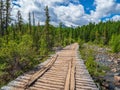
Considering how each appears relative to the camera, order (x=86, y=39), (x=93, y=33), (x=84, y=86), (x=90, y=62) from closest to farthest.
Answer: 1. (x=84, y=86)
2. (x=90, y=62)
3. (x=93, y=33)
4. (x=86, y=39)

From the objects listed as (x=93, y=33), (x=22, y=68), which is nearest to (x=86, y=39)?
(x=93, y=33)

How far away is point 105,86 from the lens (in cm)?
1432

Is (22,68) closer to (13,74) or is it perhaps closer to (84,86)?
(13,74)

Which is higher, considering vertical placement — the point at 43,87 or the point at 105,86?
the point at 43,87

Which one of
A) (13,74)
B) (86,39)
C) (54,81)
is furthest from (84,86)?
(86,39)

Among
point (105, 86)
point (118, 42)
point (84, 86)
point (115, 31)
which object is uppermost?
point (115, 31)

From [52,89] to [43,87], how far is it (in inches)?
15.7

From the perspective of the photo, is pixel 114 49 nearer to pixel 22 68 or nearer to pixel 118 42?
pixel 118 42

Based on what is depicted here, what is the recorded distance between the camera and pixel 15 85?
776 centimetres

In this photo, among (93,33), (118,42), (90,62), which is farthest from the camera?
(93,33)

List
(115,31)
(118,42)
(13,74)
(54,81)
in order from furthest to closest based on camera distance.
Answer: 1. (115,31)
2. (118,42)
3. (13,74)
4. (54,81)

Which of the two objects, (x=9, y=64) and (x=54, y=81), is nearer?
(x=54, y=81)

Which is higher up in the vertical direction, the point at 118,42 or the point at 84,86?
the point at 118,42

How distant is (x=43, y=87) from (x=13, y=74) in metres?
3.43
